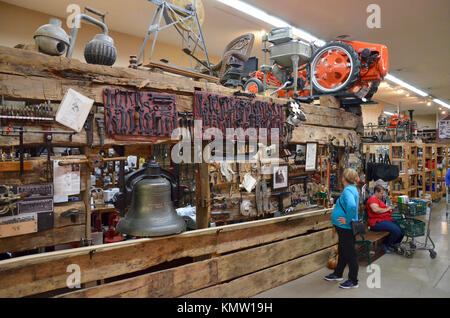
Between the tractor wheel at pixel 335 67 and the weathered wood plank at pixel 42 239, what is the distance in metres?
3.63

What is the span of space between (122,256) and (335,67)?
12.0 ft

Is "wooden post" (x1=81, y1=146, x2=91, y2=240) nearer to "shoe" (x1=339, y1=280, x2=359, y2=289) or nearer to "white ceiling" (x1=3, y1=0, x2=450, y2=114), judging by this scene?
"shoe" (x1=339, y1=280, x2=359, y2=289)

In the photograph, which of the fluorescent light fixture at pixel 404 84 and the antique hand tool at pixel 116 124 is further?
the fluorescent light fixture at pixel 404 84

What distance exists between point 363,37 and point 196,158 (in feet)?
18.2

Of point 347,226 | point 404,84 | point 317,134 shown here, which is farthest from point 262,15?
point 404,84

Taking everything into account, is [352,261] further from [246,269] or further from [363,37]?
[363,37]

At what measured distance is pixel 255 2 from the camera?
500 centimetres

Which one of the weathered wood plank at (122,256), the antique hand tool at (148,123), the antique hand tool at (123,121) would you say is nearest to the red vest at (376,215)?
the weathered wood plank at (122,256)

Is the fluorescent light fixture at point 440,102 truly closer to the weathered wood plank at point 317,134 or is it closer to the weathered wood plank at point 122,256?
the weathered wood plank at point 317,134

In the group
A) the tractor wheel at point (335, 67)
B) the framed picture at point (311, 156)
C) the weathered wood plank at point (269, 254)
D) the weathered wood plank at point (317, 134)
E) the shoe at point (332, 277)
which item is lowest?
the shoe at point (332, 277)

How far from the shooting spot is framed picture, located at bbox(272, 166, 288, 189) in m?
3.70

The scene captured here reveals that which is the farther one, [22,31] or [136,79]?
[22,31]

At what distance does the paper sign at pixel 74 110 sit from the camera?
2.09 meters
